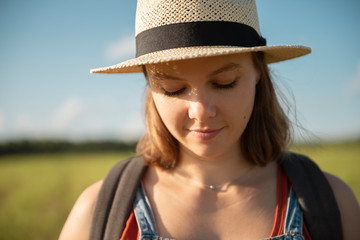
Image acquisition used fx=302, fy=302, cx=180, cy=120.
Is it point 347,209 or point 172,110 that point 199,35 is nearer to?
point 172,110

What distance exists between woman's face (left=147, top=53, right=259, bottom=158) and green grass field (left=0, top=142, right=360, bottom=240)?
3.42 ft

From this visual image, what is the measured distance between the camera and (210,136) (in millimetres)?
1780

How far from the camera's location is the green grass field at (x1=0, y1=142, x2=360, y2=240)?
9.14 meters

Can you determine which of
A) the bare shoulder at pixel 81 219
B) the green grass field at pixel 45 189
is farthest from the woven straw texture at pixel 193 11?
the green grass field at pixel 45 189

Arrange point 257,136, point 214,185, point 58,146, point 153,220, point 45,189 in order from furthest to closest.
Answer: point 58,146 → point 45,189 → point 257,136 → point 214,185 → point 153,220

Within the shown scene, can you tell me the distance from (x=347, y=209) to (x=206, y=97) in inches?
47.1

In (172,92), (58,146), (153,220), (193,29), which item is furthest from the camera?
(58,146)

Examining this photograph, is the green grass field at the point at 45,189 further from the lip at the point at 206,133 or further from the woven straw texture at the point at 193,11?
the woven straw texture at the point at 193,11

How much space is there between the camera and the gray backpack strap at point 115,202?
1835 millimetres

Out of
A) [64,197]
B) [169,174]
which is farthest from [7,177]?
[169,174]

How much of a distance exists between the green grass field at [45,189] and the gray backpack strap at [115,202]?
1.41 metres

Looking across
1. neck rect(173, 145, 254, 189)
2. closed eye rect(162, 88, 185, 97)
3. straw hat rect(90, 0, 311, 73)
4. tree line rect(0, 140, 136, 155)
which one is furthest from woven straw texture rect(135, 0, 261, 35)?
tree line rect(0, 140, 136, 155)

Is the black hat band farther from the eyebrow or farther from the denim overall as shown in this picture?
the denim overall

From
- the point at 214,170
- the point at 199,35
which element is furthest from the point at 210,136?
the point at 199,35
